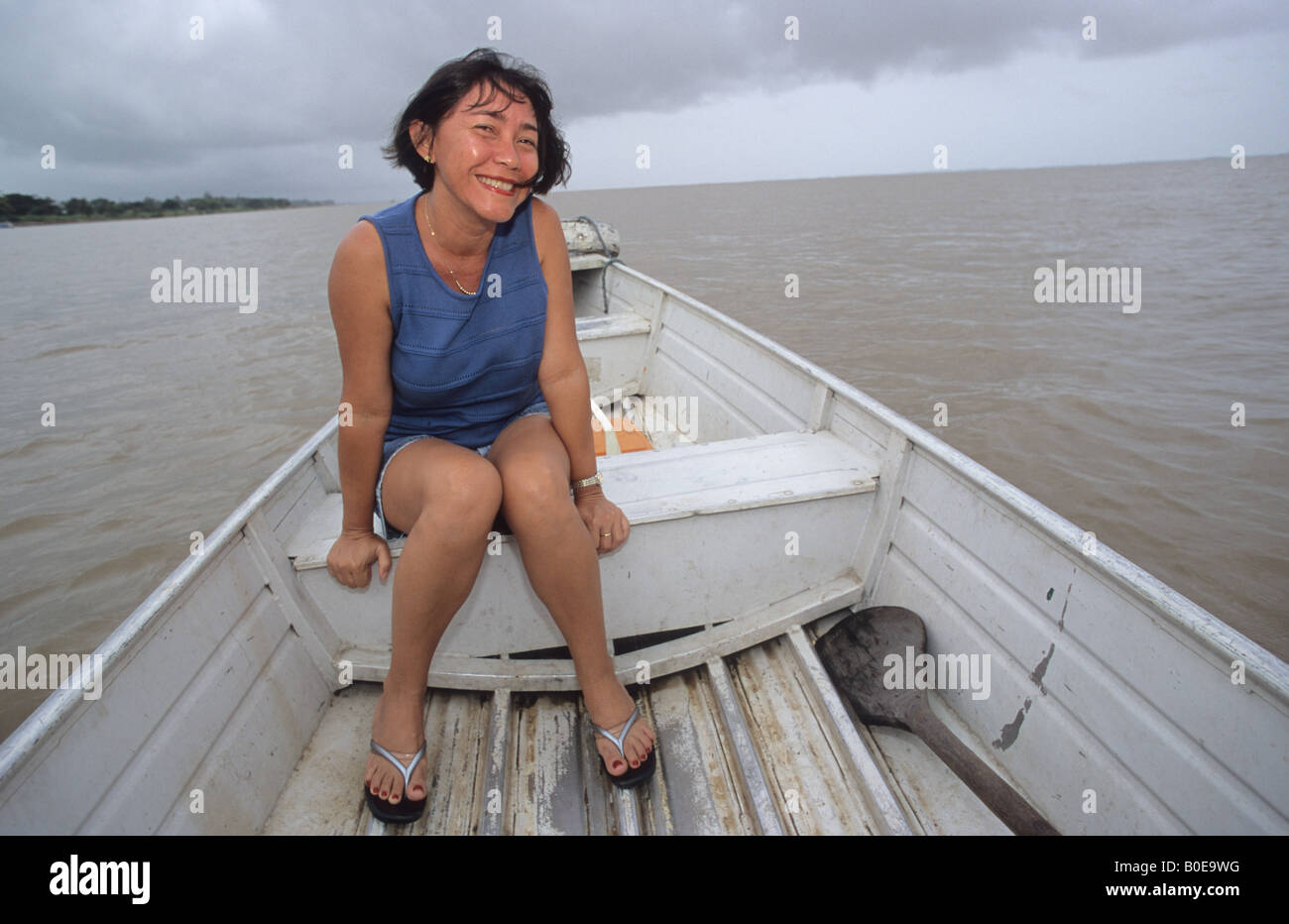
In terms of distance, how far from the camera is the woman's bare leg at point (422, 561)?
5.48ft

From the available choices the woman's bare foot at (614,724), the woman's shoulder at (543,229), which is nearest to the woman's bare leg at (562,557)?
the woman's bare foot at (614,724)

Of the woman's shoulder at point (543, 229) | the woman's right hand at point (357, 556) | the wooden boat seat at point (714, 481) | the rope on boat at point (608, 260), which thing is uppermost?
the rope on boat at point (608, 260)

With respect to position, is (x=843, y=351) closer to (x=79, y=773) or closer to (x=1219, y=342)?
(x=1219, y=342)

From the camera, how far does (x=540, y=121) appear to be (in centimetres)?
178

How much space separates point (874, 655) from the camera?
87.0 inches

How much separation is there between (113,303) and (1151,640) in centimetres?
1770

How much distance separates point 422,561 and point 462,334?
61 cm

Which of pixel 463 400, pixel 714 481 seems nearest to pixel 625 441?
pixel 714 481

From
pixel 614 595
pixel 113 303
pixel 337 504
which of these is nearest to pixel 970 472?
pixel 614 595

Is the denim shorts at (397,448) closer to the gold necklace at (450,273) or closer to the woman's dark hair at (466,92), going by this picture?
the gold necklace at (450,273)

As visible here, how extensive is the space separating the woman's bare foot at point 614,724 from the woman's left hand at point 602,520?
0.39 meters

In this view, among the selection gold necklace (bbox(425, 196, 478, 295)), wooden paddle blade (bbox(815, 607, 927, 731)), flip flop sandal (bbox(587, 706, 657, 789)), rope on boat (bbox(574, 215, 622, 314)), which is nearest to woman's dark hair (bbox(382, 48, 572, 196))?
gold necklace (bbox(425, 196, 478, 295))

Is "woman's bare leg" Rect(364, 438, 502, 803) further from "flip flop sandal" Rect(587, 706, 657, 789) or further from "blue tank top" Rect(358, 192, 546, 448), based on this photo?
"flip flop sandal" Rect(587, 706, 657, 789)

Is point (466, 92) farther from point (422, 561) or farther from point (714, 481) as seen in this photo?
point (714, 481)
